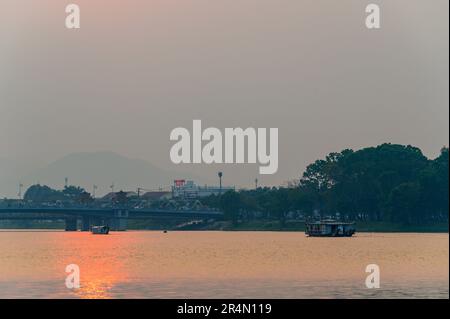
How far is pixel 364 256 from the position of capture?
500 feet

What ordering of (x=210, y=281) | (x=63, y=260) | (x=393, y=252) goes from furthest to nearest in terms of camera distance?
(x=393, y=252) → (x=63, y=260) → (x=210, y=281)

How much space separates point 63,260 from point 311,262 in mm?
34963
